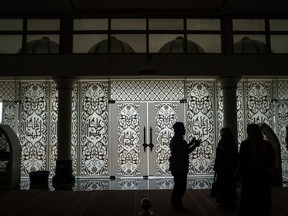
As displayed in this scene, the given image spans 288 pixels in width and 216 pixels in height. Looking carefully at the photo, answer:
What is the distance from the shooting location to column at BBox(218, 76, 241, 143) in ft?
25.9

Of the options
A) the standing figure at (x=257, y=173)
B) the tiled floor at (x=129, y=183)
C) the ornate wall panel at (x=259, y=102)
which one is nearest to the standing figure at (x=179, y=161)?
the standing figure at (x=257, y=173)

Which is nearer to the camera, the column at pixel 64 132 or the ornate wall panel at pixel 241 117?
the column at pixel 64 132

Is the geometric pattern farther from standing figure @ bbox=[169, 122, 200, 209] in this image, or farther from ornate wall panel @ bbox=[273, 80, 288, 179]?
standing figure @ bbox=[169, 122, 200, 209]

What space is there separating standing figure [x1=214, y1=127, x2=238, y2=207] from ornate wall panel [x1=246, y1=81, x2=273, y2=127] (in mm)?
3773

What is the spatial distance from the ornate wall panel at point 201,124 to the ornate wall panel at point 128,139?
136cm

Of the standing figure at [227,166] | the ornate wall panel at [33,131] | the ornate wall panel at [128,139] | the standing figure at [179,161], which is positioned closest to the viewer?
the standing figure at [179,161]

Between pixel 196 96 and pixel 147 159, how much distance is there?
81.8 inches

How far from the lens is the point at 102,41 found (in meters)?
8.08

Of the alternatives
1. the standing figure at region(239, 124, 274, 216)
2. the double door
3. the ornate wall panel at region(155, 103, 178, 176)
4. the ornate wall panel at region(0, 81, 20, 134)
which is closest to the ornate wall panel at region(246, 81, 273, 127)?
the double door

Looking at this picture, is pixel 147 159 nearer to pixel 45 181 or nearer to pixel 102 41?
pixel 45 181

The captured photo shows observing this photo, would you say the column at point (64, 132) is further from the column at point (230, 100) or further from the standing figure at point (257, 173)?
the standing figure at point (257, 173)

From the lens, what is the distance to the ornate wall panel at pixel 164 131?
8.42 m
